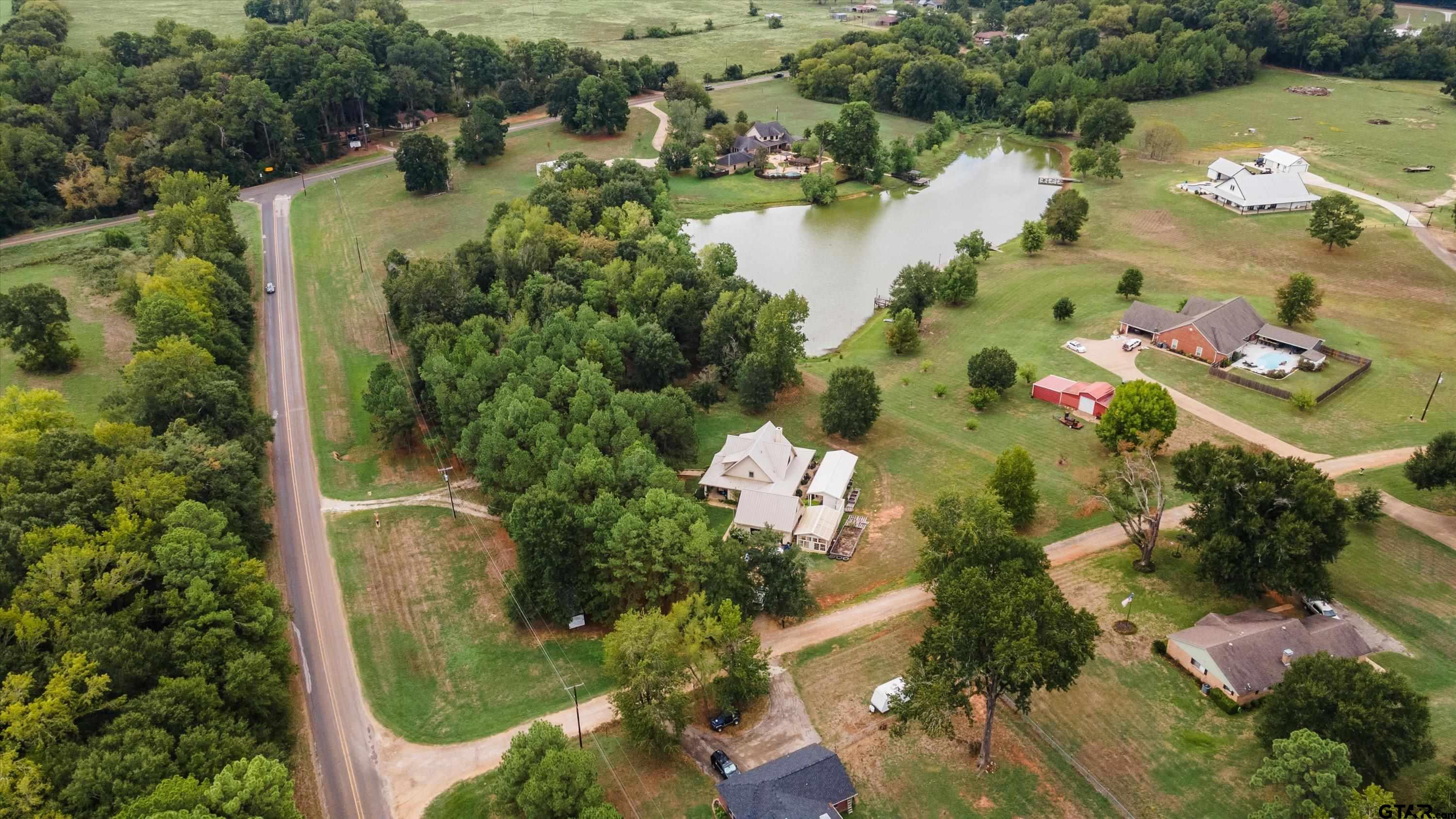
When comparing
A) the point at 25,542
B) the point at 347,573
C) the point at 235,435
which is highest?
the point at 25,542

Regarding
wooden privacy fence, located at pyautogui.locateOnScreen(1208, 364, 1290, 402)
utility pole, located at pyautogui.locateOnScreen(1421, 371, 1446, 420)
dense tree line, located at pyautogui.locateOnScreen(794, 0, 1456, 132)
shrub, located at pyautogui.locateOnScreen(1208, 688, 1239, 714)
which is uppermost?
dense tree line, located at pyautogui.locateOnScreen(794, 0, 1456, 132)

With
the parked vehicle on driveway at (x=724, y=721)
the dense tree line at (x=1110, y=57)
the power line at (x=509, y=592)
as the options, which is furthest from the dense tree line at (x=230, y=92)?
the parked vehicle on driveway at (x=724, y=721)

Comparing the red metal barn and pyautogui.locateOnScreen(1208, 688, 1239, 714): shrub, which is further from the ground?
the red metal barn

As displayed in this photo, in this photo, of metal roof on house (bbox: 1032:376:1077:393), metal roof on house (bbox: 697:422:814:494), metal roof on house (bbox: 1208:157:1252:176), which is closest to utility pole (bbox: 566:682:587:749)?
metal roof on house (bbox: 697:422:814:494)

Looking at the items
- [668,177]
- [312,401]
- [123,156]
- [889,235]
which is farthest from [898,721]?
[123,156]

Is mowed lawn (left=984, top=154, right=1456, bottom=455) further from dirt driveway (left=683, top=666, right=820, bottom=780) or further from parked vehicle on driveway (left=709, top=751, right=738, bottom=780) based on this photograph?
parked vehicle on driveway (left=709, top=751, right=738, bottom=780)

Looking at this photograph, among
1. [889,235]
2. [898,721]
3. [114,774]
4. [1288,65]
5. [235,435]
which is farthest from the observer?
[1288,65]

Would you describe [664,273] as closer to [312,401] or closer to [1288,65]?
[312,401]
